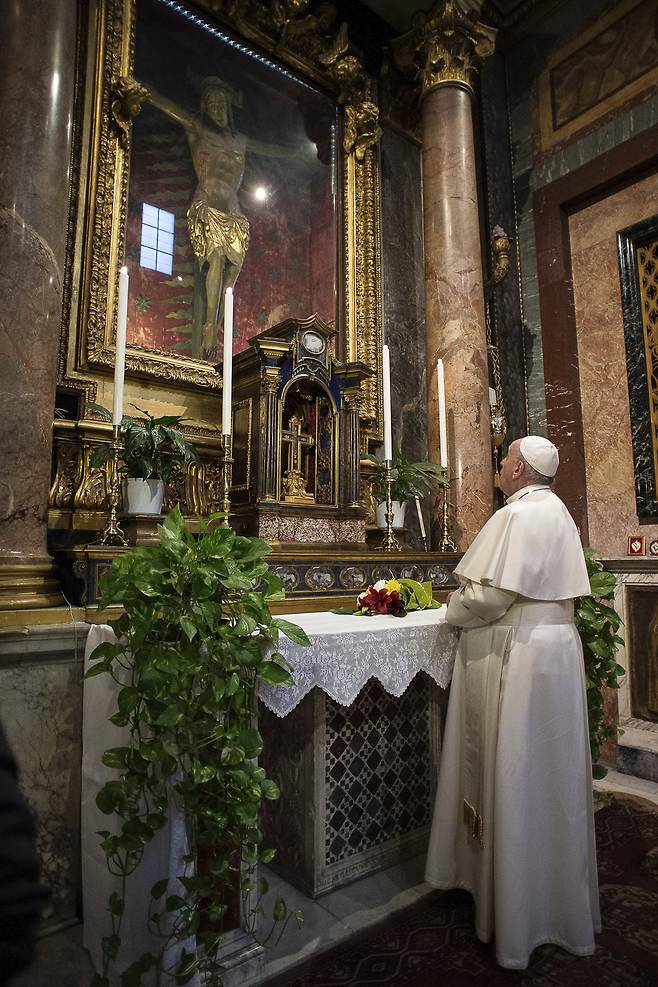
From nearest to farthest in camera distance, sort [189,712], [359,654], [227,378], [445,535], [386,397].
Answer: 1. [189,712]
2. [359,654]
3. [227,378]
4. [386,397]
5. [445,535]

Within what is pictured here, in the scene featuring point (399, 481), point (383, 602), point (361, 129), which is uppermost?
point (361, 129)

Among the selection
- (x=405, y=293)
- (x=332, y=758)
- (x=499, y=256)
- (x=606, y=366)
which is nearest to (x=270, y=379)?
(x=332, y=758)

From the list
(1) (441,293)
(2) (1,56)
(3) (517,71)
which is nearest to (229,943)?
(2) (1,56)

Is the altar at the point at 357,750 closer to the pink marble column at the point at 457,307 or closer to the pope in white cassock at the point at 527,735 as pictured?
the pope in white cassock at the point at 527,735

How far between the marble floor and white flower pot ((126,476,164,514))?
1.67 m

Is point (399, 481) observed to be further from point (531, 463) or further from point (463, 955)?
point (463, 955)

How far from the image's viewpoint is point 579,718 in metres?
2.43

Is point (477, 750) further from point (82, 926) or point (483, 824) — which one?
point (82, 926)

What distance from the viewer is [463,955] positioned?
2.35 m

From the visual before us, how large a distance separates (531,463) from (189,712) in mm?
1675

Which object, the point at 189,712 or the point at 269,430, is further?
the point at 269,430

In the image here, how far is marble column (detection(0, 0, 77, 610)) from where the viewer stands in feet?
8.57

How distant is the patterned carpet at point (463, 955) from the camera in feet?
7.23

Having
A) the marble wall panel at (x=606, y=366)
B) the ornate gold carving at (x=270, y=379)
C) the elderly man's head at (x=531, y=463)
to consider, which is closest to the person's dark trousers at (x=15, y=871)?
the elderly man's head at (x=531, y=463)
